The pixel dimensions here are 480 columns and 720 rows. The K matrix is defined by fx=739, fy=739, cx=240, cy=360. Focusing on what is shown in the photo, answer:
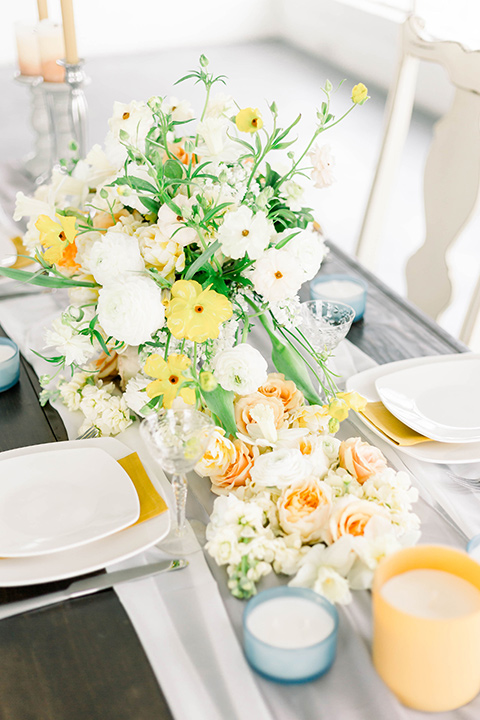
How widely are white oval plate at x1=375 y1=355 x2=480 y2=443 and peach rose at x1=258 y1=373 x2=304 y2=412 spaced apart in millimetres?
144

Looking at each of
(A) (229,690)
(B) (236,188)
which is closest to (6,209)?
(B) (236,188)

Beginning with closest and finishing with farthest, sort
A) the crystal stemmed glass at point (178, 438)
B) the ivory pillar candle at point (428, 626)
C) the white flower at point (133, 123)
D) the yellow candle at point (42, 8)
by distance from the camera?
the ivory pillar candle at point (428, 626) → the crystal stemmed glass at point (178, 438) → the white flower at point (133, 123) → the yellow candle at point (42, 8)

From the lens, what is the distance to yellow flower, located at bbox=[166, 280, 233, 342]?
32.8 inches

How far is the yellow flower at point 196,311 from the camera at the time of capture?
833mm

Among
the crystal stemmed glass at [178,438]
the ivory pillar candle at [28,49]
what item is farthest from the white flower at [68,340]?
the ivory pillar candle at [28,49]

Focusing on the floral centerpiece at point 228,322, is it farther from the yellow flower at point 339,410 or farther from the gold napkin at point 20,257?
the gold napkin at point 20,257

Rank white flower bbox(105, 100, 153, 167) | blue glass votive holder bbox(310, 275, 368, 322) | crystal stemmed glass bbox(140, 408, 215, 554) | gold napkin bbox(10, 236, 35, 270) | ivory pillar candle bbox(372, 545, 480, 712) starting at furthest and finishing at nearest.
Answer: gold napkin bbox(10, 236, 35, 270), blue glass votive holder bbox(310, 275, 368, 322), white flower bbox(105, 100, 153, 167), crystal stemmed glass bbox(140, 408, 215, 554), ivory pillar candle bbox(372, 545, 480, 712)

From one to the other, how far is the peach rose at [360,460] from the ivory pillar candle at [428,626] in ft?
0.67

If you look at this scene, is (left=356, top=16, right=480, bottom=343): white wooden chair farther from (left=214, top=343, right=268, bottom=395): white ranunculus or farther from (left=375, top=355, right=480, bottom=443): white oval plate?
(left=214, top=343, right=268, bottom=395): white ranunculus

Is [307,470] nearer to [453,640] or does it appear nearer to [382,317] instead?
[453,640]

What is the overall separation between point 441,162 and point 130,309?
1119 millimetres

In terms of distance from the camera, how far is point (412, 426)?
1023mm

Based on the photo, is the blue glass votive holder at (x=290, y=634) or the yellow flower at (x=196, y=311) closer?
the blue glass votive holder at (x=290, y=634)

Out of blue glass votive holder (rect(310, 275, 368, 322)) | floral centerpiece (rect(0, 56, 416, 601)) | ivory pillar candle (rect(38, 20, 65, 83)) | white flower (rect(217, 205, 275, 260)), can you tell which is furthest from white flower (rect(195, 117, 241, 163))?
ivory pillar candle (rect(38, 20, 65, 83))
